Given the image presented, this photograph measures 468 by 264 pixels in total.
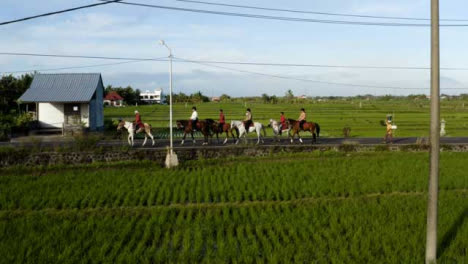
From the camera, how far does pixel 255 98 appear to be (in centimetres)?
11000

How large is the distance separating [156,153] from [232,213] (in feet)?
34.3

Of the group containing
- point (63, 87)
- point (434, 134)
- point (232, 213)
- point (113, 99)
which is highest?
point (113, 99)

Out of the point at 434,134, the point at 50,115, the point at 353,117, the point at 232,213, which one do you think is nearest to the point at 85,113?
the point at 50,115

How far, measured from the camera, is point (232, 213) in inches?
523

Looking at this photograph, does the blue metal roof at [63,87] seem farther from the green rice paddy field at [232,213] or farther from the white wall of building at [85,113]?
the green rice paddy field at [232,213]

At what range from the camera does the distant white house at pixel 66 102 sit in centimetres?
3375

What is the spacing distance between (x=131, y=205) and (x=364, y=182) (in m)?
8.62

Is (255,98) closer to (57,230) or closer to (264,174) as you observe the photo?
(264,174)

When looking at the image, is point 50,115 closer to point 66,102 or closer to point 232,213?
point 66,102

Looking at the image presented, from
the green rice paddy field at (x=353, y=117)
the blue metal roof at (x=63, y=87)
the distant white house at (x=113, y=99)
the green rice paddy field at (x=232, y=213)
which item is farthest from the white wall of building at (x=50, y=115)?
the distant white house at (x=113, y=99)

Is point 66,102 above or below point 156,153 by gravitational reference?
above

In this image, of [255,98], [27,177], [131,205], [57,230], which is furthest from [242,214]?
[255,98]

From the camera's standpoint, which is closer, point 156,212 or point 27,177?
point 156,212

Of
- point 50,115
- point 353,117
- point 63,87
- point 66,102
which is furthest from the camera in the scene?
point 353,117
